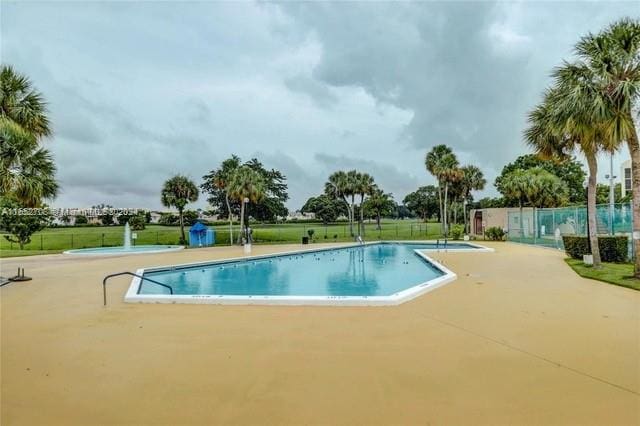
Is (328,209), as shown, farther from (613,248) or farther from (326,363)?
(326,363)

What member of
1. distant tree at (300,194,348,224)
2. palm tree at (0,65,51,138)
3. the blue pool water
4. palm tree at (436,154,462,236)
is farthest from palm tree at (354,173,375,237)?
distant tree at (300,194,348,224)

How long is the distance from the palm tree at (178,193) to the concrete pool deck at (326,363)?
1943 centimetres

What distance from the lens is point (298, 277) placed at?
40.0 ft

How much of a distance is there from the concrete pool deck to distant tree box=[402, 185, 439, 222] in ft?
182

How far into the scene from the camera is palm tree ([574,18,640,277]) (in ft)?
25.7

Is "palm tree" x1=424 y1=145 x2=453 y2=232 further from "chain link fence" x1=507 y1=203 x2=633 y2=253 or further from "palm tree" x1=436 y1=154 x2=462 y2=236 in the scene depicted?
"chain link fence" x1=507 y1=203 x2=633 y2=253

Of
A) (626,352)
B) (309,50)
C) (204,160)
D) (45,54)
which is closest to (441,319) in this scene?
(626,352)

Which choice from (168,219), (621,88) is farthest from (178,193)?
(621,88)

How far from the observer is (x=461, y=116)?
74.8 feet

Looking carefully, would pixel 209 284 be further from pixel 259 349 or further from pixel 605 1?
pixel 605 1

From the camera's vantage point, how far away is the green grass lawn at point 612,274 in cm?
795

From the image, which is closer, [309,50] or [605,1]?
[605,1]

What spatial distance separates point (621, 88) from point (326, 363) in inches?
331

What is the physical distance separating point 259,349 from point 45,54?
13107 millimetres
